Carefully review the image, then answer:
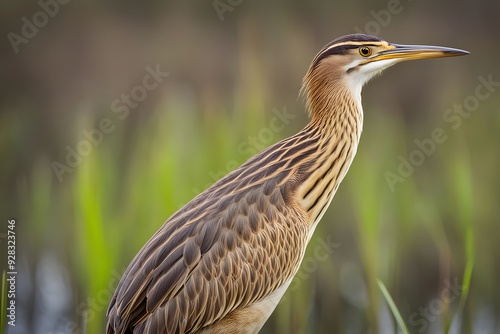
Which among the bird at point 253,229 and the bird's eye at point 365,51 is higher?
the bird's eye at point 365,51

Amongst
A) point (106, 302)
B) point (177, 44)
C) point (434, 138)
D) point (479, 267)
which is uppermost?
point (177, 44)

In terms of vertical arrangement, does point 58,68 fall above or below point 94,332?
above

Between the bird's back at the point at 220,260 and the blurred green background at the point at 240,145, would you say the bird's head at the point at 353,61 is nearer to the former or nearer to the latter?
the bird's back at the point at 220,260

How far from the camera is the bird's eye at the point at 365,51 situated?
8.50ft

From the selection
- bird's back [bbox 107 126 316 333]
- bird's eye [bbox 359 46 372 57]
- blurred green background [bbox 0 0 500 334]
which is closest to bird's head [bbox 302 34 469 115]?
bird's eye [bbox 359 46 372 57]

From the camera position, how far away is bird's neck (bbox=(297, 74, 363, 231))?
102 inches

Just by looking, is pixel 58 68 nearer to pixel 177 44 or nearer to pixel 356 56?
pixel 177 44

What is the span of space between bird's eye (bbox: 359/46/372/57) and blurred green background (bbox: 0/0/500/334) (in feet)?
2.01

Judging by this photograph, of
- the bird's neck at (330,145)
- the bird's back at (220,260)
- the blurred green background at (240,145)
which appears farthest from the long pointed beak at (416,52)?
the blurred green background at (240,145)

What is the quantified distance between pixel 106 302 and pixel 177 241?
30.1 inches

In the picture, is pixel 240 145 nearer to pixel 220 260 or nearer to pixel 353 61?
pixel 353 61

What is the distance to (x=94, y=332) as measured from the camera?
9.78ft

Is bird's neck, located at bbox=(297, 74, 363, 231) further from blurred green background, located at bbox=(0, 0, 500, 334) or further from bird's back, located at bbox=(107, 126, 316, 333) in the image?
blurred green background, located at bbox=(0, 0, 500, 334)

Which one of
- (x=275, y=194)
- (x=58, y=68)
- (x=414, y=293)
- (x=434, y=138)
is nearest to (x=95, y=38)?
(x=58, y=68)
